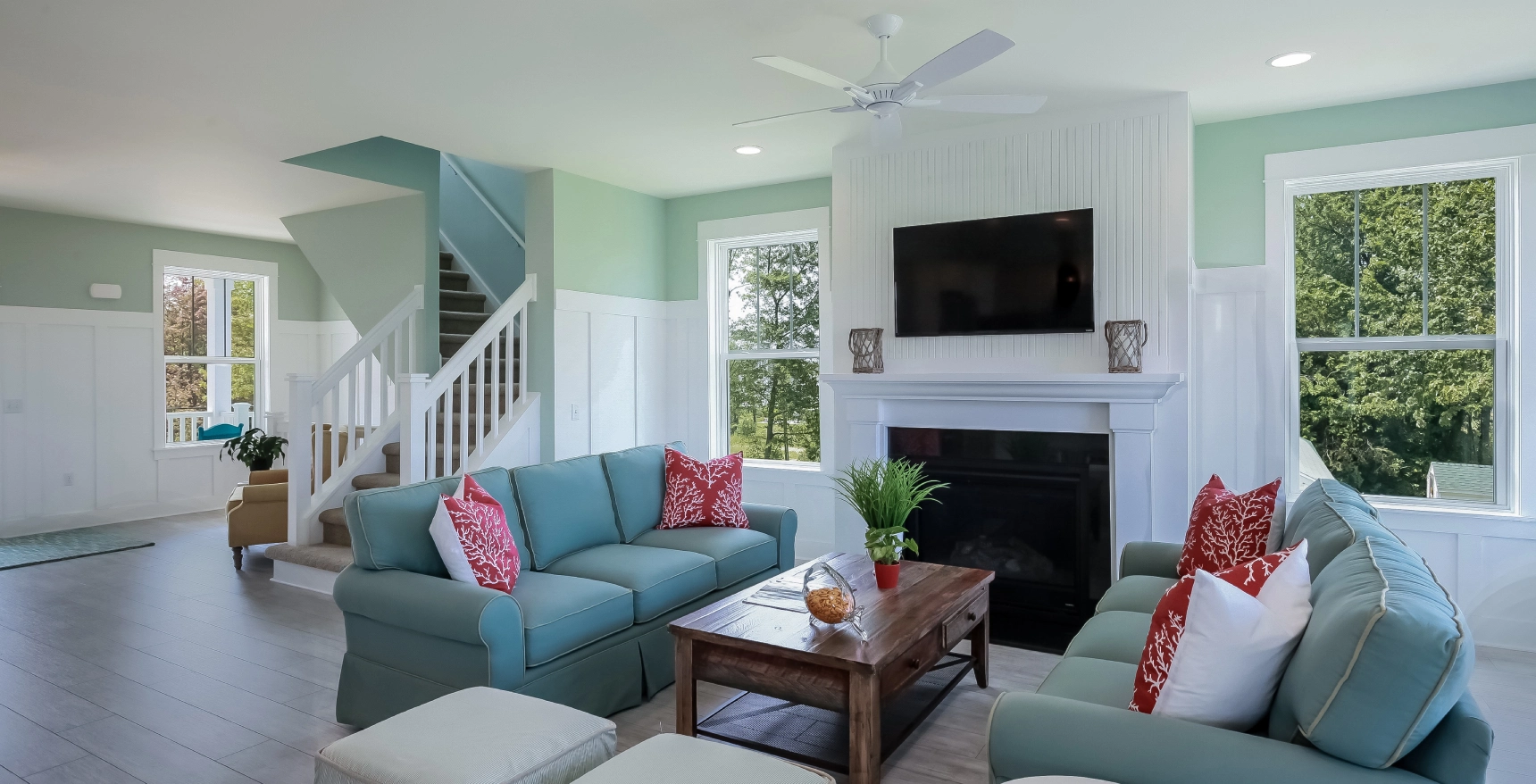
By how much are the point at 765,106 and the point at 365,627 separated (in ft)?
9.47

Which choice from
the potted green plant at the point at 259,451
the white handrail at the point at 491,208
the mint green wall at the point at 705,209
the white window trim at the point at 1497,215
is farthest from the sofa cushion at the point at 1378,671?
the potted green plant at the point at 259,451

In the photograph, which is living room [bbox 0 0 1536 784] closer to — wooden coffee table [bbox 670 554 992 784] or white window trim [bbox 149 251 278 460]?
wooden coffee table [bbox 670 554 992 784]

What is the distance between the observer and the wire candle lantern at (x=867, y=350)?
484 centimetres

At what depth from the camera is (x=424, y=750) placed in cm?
189

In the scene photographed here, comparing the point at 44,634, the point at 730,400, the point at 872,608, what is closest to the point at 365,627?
the point at 872,608

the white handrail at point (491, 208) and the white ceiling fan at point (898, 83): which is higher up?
the white handrail at point (491, 208)

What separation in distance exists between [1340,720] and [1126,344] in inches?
115

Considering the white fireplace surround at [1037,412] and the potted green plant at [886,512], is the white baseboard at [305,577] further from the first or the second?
the potted green plant at [886,512]

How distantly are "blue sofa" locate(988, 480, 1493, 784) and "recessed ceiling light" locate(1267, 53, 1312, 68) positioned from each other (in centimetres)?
234

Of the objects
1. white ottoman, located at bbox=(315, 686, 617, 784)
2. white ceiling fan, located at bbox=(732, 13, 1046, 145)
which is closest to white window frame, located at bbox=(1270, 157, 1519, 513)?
white ceiling fan, located at bbox=(732, 13, 1046, 145)

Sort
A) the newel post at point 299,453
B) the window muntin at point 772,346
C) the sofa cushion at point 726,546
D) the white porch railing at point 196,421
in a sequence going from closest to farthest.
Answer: the sofa cushion at point 726,546
the newel post at point 299,453
the window muntin at point 772,346
the white porch railing at point 196,421

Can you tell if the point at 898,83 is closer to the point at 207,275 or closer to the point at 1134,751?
the point at 1134,751

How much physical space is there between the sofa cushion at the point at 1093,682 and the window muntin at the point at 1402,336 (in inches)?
111

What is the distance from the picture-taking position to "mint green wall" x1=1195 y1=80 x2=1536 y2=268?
399 centimetres
